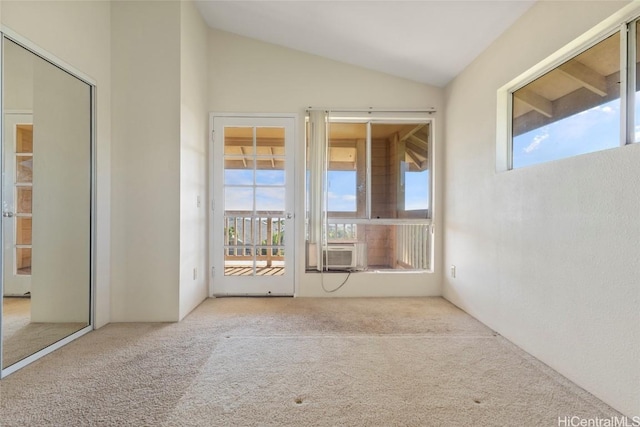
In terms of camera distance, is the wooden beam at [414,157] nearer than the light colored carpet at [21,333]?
No

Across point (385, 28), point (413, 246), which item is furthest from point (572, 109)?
point (413, 246)

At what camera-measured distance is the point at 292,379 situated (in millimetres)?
1680

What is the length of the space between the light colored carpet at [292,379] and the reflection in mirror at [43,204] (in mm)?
264

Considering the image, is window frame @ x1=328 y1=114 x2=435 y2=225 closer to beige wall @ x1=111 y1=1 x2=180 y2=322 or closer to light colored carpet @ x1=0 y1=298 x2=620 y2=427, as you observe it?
light colored carpet @ x1=0 y1=298 x2=620 y2=427

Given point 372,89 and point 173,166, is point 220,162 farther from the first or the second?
point 372,89

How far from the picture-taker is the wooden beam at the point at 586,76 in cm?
164

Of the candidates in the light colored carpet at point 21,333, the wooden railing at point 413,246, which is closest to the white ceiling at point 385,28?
the wooden railing at point 413,246

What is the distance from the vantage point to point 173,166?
2.55 m

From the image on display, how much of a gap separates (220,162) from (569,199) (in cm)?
306

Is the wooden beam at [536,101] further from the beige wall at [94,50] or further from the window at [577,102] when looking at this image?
the beige wall at [94,50]

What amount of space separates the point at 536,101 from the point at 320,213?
83.1 inches

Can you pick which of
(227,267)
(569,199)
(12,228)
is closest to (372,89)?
(569,199)

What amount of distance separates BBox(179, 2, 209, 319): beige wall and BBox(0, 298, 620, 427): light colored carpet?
1.77 feet

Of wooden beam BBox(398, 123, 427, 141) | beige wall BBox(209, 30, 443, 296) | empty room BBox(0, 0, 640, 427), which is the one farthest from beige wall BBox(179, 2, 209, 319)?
wooden beam BBox(398, 123, 427, 141)
